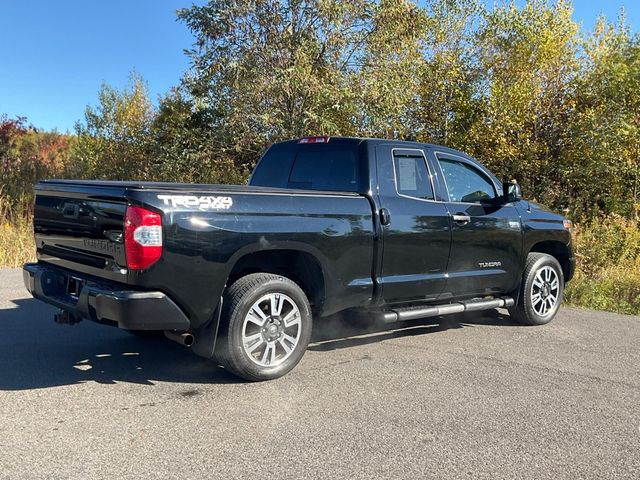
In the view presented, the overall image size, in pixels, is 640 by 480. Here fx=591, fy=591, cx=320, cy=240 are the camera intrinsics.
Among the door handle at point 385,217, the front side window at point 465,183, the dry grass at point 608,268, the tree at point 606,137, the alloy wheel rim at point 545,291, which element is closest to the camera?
the door handle at point 385,217

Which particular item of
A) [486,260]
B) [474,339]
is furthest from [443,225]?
[474,339]

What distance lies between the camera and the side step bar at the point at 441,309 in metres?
5.25

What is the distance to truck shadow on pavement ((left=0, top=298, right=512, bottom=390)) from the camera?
4.61 meters

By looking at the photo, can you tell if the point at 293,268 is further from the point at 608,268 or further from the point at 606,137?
the point at 606,137

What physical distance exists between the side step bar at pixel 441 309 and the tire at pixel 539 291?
0.25 meters

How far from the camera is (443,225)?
5.59m

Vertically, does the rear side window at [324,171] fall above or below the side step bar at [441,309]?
above

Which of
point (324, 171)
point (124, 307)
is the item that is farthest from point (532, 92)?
point (124, 307)

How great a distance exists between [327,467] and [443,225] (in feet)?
9.78

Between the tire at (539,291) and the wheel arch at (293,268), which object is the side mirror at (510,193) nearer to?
the tire at (539,291)

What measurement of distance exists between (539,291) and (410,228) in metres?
2.37

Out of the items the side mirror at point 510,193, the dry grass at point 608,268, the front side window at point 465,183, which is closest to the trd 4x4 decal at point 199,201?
the front side window at point 465,183

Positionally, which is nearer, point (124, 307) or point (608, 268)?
point (124, 307)

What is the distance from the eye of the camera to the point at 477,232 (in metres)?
5.92
